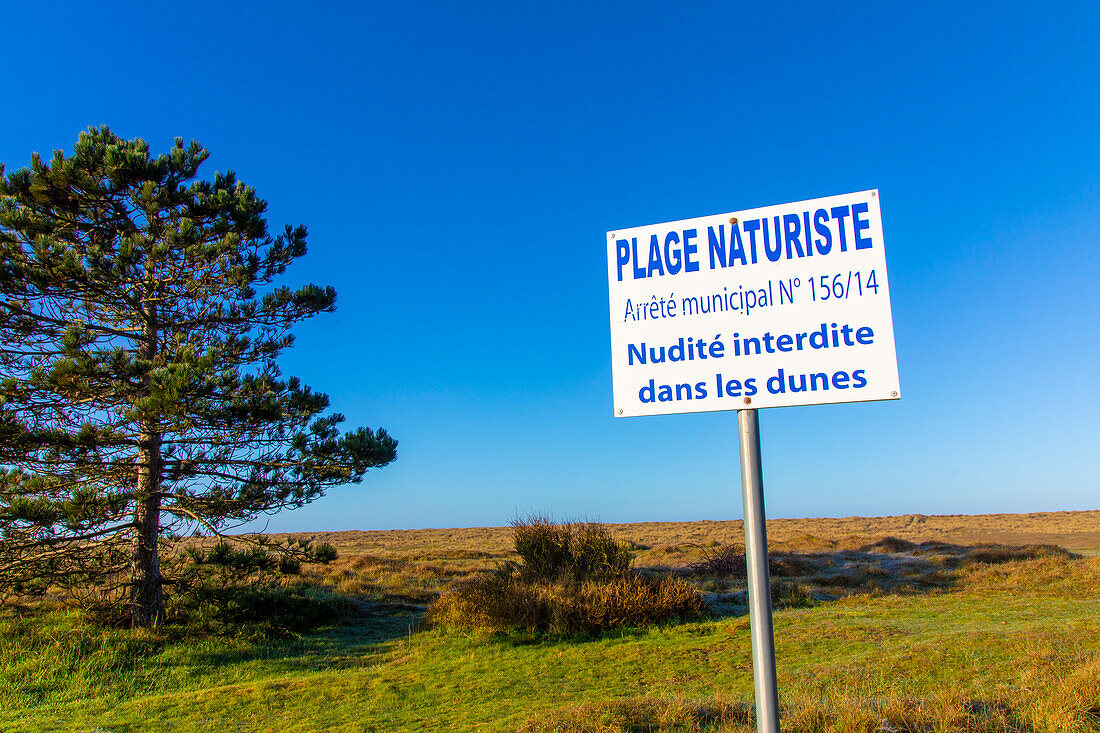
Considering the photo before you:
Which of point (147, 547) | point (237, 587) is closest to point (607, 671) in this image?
point (237, 587)

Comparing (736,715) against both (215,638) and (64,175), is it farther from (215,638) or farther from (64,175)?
(64,175)

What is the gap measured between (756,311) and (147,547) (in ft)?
41.1

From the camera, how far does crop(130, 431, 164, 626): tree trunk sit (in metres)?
11.8

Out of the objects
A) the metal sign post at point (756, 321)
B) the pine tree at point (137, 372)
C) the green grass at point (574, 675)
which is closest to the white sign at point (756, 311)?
the metal sign post at point (756, 321)

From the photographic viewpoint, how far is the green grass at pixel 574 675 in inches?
218

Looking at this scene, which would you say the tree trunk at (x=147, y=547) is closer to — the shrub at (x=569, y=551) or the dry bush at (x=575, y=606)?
the dry bush at (x=575, y=606)

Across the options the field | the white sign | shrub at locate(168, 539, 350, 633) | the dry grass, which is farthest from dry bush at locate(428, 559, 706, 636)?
the white sign

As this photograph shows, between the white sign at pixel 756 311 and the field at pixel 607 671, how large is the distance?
130 inches

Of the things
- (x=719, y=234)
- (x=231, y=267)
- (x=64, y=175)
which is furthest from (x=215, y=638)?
(x=719, y=234)

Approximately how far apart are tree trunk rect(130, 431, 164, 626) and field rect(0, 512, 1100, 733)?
1.95ft

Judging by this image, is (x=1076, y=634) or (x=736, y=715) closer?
(x=736, y=715)

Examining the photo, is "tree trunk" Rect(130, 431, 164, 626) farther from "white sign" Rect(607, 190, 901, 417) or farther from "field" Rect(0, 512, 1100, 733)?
"white sign" Rect(607, 190, 901, 417)

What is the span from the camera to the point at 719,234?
322 centimetres

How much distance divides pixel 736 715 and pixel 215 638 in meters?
9.79
